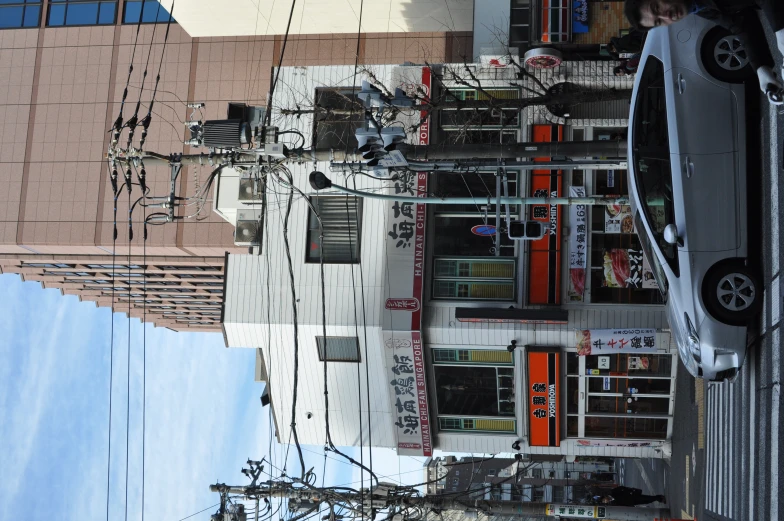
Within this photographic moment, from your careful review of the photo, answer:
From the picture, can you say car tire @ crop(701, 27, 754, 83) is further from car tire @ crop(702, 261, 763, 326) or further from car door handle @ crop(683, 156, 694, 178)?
car tire @ crop(702, 261, 763, 326)

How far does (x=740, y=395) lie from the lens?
12.3m

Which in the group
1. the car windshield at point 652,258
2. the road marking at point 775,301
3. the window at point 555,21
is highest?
the window at point 555,21

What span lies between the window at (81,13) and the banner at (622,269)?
2670 centimetres

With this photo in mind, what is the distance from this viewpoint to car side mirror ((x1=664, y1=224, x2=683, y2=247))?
11.4 m

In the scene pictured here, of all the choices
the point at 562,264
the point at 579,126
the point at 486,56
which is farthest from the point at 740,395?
the point at 486,56

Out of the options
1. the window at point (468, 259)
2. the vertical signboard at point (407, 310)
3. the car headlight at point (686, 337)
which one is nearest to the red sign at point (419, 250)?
the vertical signboard at point (407, 310)

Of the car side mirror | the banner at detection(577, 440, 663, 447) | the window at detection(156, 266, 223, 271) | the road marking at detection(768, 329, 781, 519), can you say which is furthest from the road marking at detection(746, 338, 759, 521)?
the window at detection(156, 266, 223, 271)

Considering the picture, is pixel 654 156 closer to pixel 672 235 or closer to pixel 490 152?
pixel 672 235

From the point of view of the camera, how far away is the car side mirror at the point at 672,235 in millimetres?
11398

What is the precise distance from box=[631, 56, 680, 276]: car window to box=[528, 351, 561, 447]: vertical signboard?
1057 centimetres

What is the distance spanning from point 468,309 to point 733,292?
11279 mm

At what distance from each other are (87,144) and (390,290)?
2032 centimetres

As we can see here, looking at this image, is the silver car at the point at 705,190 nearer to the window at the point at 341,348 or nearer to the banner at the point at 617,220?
the banner at the point at 617,220

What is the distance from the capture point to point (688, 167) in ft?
37.4
